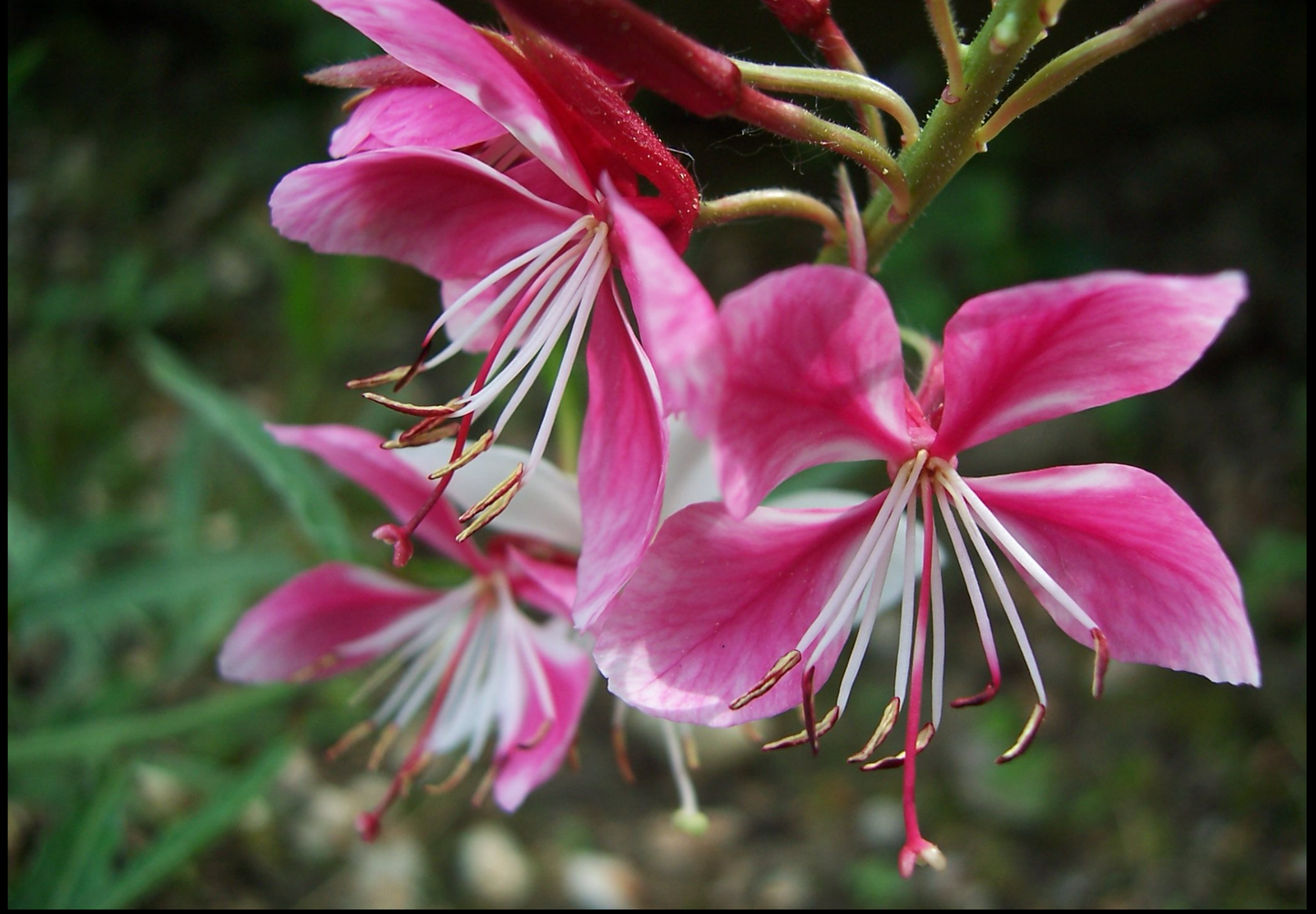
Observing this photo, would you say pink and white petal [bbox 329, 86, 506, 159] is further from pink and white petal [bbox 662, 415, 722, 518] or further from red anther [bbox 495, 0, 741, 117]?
pink and white petal [bbox 662, 415, 722, 518]

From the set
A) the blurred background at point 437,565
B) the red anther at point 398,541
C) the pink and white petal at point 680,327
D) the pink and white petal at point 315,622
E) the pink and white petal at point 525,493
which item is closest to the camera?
the pink and white petal at point 680,327

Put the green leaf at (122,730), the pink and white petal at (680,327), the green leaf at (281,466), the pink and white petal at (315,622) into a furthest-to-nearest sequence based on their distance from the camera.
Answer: the green leaf at (122,730) < the green leaf at (281,466) < the pink and white petal at (315,622) < the pink and white petal at (680,327)

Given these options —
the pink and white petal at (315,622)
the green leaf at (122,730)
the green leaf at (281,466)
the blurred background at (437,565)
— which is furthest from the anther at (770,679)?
the green leaf at (122,730)

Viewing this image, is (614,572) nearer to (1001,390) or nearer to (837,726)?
(1001,390)

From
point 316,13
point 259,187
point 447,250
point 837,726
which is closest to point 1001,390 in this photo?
point 447,250

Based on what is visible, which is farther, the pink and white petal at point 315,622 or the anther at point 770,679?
the pink and white petal at point 315,622

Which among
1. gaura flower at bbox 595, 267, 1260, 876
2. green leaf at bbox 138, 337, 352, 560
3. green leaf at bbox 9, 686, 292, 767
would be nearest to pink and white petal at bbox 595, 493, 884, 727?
gaura flower at bbox 595, 267, 1260, 876

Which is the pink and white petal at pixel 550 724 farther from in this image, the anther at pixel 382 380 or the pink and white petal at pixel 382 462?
the anther at pixel 382 380
